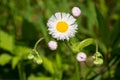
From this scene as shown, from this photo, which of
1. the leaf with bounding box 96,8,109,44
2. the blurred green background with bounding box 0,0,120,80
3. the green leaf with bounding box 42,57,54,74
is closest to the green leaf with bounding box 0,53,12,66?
the blurred green background with bounding box 0,0,120,80

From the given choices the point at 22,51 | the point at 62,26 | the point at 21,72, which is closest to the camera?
the point at 62,26

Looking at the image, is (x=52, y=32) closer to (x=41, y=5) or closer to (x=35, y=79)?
(x=35, y=79)

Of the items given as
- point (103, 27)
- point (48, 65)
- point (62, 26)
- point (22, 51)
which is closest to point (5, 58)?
point (22, 51)

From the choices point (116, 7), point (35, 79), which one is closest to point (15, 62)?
point (35, 79)

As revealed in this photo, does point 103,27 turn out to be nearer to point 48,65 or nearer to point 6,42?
point 48,65

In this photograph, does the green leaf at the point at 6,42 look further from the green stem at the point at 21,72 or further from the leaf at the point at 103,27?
the leaf at the point at 103,27

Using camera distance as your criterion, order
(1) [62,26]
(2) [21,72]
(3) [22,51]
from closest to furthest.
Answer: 1. (1) [62,26]
2. (2) [21,72]
3. (3) [22,51]

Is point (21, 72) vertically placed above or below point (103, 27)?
below
